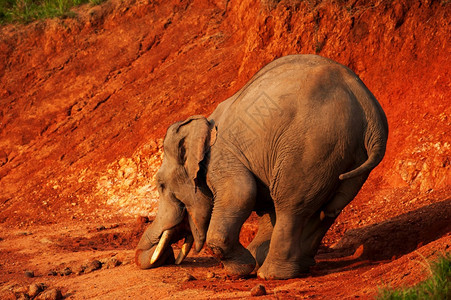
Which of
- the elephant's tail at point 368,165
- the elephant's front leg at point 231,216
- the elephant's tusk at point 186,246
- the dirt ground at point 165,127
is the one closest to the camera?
the elephant's tail at point 368,165

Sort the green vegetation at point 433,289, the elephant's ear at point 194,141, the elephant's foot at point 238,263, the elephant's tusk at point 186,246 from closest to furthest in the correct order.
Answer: the green vegetation at point 433,289, the elephant's foot at point 238,263, the elephant's ear at point 194,141, the elephant's tusk at point 186,246

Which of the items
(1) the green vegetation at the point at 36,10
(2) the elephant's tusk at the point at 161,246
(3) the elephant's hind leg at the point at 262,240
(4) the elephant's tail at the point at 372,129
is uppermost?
(1) the green vegetation at the point at 36,10

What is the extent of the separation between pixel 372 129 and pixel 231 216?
1544mm

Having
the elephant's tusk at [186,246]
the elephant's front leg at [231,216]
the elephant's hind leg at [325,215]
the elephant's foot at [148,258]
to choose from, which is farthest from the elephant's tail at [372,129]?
the elephant's foot at [148,258]

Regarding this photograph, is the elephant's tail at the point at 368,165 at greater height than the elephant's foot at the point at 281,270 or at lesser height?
greater

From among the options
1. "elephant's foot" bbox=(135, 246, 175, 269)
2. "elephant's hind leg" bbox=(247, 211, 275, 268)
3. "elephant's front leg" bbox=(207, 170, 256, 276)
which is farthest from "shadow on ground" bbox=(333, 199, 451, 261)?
"elephant's foot" bbox=(135, 246, 175, 269)

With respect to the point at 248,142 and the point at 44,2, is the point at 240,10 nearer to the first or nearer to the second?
the point at 44,2

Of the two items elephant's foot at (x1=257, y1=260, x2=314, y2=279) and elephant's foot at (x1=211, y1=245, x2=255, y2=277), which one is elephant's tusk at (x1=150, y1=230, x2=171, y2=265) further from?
elephant's foot at (x1=257, y1=260, x2=314, y2=279)

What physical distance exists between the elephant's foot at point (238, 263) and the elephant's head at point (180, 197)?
1.79 ft

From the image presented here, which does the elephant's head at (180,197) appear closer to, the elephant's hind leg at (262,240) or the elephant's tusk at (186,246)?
the elephant's tusk at (186,246)

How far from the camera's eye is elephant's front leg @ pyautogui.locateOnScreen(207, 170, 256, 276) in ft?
22.1

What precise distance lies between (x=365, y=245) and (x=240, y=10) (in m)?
8.20

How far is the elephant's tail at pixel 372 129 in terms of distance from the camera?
257 inches

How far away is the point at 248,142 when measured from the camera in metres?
6.92
